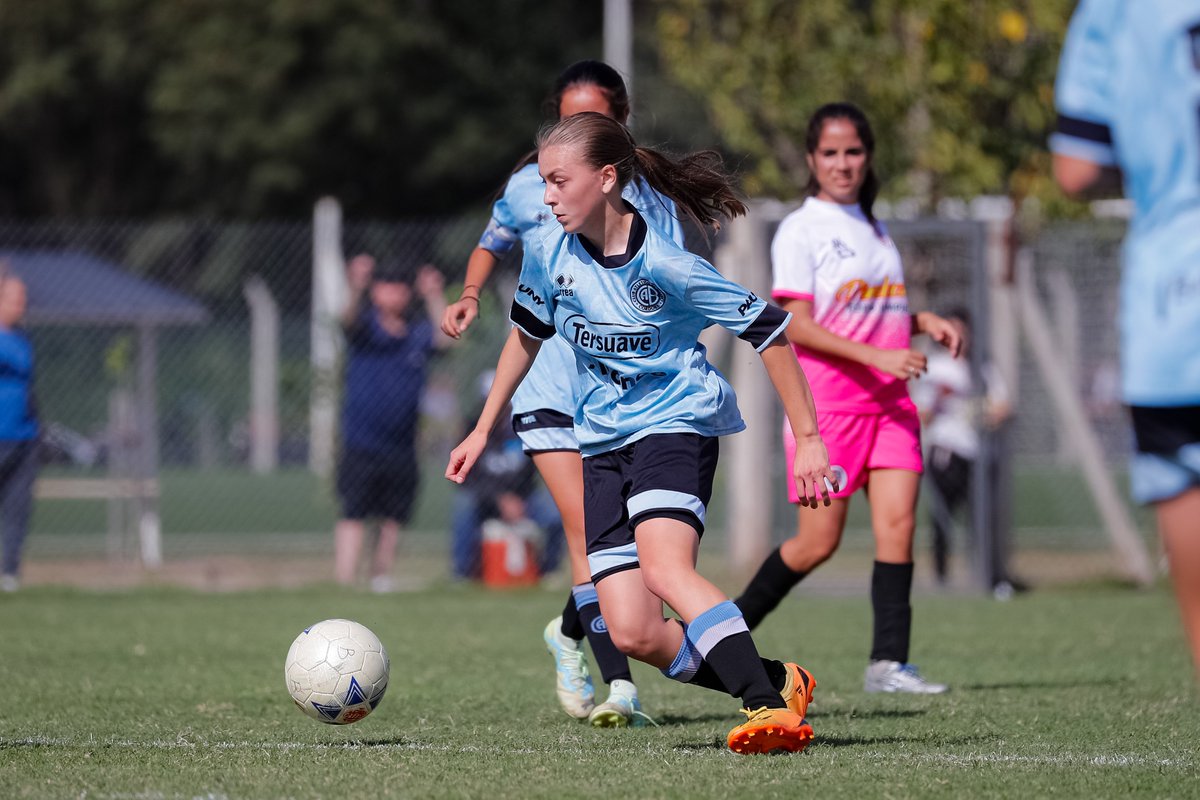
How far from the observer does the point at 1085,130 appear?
326cm

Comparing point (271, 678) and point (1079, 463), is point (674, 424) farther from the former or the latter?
point (1079, 463)

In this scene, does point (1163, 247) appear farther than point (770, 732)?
No

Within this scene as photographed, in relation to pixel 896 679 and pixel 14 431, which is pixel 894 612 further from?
pixel 14 431

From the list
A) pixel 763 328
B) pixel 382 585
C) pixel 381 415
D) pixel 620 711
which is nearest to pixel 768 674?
pixel 620 711

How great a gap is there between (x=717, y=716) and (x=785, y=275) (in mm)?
1618

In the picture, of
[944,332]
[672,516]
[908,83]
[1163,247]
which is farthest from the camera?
[908,83]

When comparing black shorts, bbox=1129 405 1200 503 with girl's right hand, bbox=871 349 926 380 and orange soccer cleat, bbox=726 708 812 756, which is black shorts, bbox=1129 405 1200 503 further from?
girl's right hand, bbox=871 349 926 380

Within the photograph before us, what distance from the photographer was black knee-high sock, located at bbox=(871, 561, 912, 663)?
6.21m

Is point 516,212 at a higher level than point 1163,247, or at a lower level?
higher

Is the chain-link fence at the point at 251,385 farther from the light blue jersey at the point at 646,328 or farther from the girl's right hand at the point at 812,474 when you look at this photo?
the girl's right hand at the point at 812,474

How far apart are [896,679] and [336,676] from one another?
223cm

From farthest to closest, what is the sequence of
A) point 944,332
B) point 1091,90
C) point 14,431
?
point 14,431, point 944,332, point 1091,90

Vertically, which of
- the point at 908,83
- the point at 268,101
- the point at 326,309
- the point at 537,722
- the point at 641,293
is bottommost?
the point at 537,722

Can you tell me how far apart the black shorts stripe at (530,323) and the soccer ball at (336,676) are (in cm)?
107
